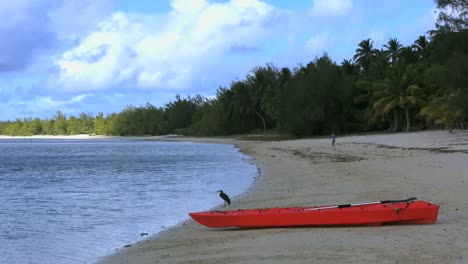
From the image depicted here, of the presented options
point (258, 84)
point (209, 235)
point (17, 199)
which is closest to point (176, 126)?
point (258, 84)

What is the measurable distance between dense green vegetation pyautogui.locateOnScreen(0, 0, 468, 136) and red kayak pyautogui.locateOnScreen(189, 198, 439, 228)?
24246 mm

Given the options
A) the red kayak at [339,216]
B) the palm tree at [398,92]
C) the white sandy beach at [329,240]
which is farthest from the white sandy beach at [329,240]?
the palm tree at [398,92]

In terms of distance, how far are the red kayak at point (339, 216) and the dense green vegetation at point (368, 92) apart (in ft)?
79.5

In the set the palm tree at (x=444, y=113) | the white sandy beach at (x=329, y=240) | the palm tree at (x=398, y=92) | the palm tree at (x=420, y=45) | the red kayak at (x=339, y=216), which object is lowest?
the white sandy beach at (x=329, y=240)

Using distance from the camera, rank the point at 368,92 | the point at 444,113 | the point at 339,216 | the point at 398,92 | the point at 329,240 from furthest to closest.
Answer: the point at 368,92, the point at 398,92, the point at 444,113, the point at 339,216, the point at 329,240

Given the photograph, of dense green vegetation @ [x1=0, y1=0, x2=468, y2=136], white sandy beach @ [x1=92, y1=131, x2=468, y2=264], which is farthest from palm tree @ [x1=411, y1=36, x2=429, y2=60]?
white sandy beach @ [x1=92, y1=131, x2=468, y2=264]

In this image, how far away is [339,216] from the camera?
31.4ft

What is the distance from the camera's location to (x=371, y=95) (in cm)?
6600

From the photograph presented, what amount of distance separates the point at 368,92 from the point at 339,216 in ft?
197

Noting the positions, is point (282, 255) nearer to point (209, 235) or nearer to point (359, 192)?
point (209, 235)

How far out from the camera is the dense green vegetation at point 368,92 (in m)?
34.4

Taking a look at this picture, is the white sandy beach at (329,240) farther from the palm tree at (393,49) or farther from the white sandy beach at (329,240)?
the palm tree at (393,49)

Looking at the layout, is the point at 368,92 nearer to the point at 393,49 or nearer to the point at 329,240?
the point at 393,49

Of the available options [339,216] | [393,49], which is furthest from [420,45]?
[339,216]
